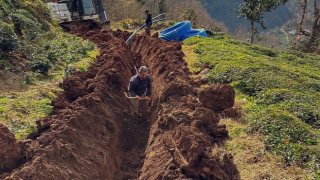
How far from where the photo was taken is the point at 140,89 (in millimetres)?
8859

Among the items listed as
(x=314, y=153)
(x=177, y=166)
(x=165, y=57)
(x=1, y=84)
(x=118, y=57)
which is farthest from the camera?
(x=165, y=57)

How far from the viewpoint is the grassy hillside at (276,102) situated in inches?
239

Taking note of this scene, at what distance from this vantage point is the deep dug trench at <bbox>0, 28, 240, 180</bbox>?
497 centimetres

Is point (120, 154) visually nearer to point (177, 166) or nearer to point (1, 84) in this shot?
point (177, 166)

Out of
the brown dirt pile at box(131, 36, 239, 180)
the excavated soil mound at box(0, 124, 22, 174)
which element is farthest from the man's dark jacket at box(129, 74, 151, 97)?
the excavated soil mound at box(0, 124, 22, 174)

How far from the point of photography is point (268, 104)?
8.69 m

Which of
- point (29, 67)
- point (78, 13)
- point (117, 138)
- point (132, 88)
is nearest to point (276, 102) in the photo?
point (132, 88)

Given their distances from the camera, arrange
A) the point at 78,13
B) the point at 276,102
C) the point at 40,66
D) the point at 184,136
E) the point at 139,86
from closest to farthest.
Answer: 1. the point at 184,136
2. the point at 276,102
3. the point at 139,86
4. the point at 40,66
5. the point at 78,13

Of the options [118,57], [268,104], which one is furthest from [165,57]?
[268,104]

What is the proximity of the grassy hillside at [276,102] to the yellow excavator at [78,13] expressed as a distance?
9.92 m

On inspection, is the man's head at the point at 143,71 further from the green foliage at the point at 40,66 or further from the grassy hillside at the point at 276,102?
the green foliage at the point at 40,66

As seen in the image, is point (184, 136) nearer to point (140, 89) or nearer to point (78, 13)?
point (140, 89)

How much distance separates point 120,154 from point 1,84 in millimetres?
3687

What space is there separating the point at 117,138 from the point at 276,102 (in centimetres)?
476
